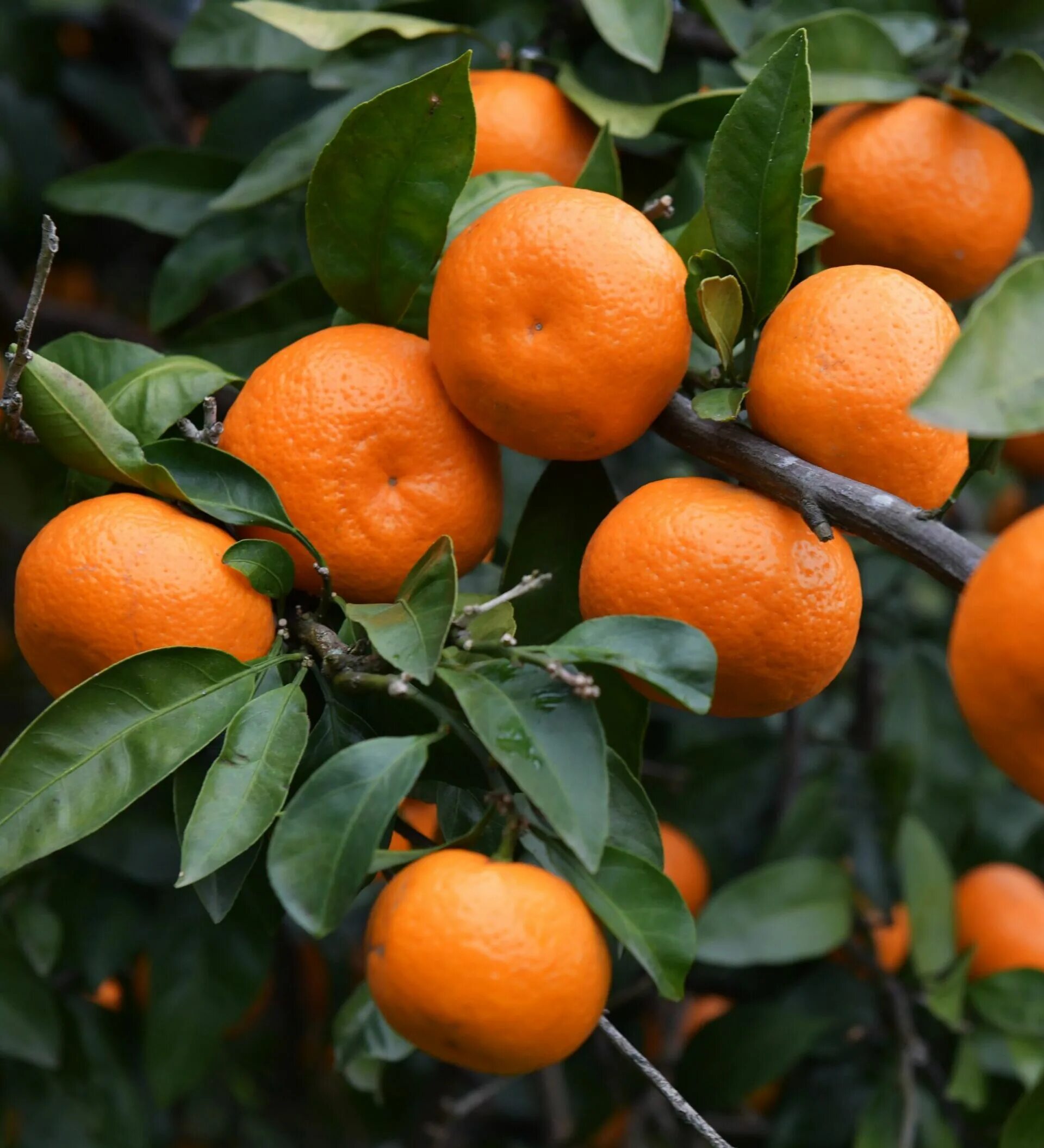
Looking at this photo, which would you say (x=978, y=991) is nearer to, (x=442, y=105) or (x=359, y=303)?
(x=359, y=303)

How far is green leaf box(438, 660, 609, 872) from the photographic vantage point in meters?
0.76

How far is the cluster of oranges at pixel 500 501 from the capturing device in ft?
2.59

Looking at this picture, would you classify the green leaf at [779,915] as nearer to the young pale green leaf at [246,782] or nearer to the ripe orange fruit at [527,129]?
the young pale green leaf at [246,782]

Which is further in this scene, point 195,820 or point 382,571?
point 382,571

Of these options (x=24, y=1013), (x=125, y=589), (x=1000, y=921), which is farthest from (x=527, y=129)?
(x=1000, y=921)

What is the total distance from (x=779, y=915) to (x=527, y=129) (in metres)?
1.04

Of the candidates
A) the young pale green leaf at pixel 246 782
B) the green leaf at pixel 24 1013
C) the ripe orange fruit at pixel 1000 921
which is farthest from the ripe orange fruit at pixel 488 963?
the ripe orange fruit at pixel 1000 921

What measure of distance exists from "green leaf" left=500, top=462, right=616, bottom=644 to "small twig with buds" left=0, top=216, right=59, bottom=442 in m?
0.43

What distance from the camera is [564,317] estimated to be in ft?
2.99

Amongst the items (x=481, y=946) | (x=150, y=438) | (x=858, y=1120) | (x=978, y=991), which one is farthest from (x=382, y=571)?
(x=858, y=1120)

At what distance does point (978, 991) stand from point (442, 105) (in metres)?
1.31

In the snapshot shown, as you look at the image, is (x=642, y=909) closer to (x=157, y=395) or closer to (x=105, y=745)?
(x=105, y=745)

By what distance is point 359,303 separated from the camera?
110 centimetres

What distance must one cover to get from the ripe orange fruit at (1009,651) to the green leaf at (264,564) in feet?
1.67
